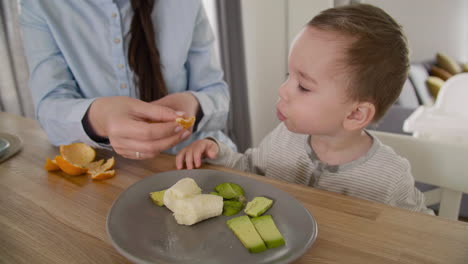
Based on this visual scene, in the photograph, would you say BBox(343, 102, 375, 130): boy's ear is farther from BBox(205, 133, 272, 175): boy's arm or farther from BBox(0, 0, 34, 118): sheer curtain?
BBox(0, 0, 34, 118): sheer curtain

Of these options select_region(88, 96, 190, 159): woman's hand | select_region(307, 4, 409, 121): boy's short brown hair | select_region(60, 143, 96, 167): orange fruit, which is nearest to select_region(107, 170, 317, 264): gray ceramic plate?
select_region(88, 96, 190, 159): woman's hand

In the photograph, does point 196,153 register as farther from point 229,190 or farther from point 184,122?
point 229,190

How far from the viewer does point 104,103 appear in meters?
0.91

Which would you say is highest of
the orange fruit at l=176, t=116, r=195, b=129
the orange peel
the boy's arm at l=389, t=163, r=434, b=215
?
the orange fruit at l=176, t=116, r=195, b=129

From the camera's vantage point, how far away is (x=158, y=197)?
0.71 meters

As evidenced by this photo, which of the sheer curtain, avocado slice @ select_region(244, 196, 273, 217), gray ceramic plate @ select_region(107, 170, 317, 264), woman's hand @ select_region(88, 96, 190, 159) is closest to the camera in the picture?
gray ceramic plate @ select_region(107, 170, 317, 264)

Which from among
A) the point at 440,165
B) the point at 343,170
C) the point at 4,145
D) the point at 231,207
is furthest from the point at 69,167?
the point at 440,165

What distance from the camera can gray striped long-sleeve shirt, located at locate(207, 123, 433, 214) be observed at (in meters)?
0.97

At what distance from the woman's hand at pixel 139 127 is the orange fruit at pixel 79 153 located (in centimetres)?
10

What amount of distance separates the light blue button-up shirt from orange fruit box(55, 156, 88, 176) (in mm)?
128

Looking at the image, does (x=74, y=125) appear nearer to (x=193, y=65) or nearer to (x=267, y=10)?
(x=193, y=65)

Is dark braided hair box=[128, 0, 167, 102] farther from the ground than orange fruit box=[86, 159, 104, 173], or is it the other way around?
dark braided hair box=[128, 0, 167, 102]

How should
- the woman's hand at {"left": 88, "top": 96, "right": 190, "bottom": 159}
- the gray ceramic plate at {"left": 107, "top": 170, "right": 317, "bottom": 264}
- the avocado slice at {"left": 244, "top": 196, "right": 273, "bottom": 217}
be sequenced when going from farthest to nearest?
the woman's hand at {"left": 88, "top": 96, "right": 190, "bottom": 159}, the avocado slice at {"left": 244, "top": 196, "right": 273, "bottom": 217}, the gray ceramic plate at {"left": 107, "top": 170, "right": 317, "bottom": 264}

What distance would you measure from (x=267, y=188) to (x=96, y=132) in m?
0.50
